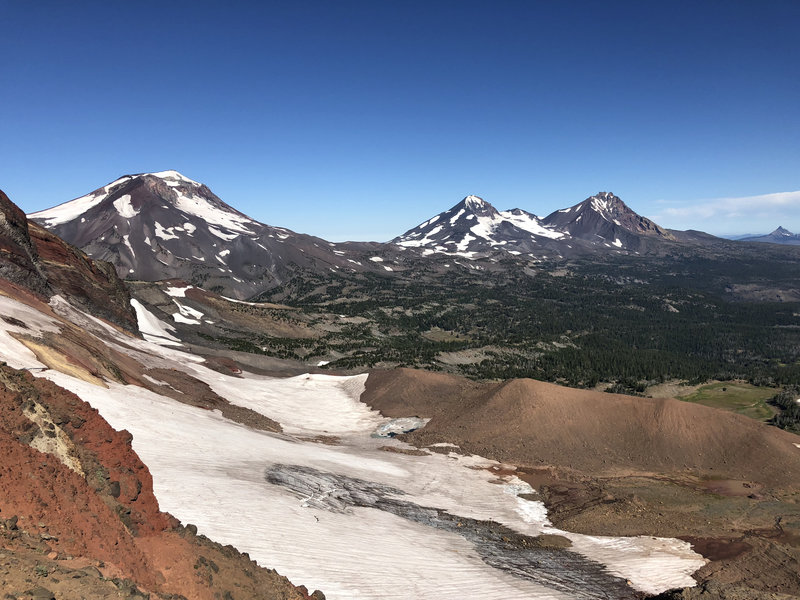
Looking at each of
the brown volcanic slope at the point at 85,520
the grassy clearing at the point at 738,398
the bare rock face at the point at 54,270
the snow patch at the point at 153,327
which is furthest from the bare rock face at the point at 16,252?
the grassy clearing at the point at 738,398

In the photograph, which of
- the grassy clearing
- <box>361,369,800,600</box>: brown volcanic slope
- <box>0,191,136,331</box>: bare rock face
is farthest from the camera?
the grassy clearing

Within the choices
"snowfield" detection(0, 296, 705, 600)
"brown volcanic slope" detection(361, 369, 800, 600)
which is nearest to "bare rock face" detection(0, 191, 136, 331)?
"snowfield" detection(0, 296, 705, 600)

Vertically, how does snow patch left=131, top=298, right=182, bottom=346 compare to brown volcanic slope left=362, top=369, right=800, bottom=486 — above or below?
above

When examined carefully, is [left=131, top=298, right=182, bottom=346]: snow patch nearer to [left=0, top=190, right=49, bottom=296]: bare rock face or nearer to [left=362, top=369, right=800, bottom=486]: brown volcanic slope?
[left=0, top=190, right=49, bottom=296]: bare rock face

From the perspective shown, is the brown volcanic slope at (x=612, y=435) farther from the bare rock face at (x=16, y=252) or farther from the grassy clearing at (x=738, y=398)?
the bare rock face at (x=16, y=252)

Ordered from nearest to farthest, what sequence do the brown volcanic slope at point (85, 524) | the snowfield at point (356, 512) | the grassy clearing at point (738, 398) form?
Answer: the brown volcanic slope at point (85, 524), the snowfield at point (356, 512), the grassy clearing at point (738, 398)

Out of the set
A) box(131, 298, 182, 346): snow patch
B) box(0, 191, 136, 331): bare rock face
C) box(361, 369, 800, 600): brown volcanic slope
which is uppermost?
box(0, 191, 136, 331): bare rock face

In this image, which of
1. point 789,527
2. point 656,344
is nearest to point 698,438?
point 789,527
